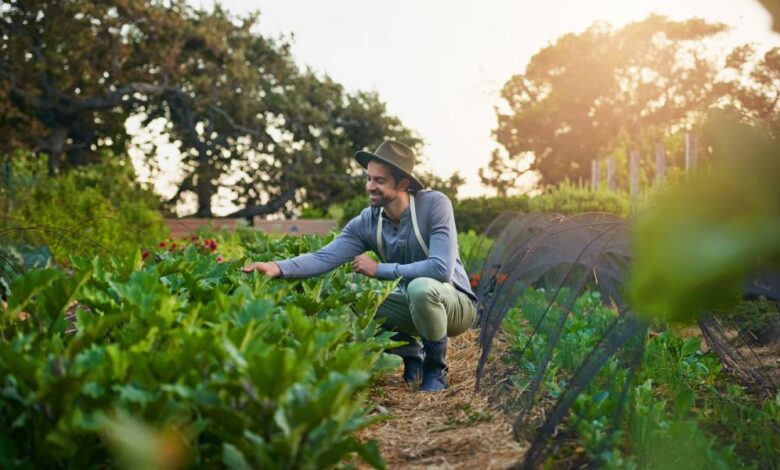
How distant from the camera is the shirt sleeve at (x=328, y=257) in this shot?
425 cm

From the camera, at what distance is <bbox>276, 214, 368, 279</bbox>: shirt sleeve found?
4.25m

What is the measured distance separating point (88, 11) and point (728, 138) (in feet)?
66.9

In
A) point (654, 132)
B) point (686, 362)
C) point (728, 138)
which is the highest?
point (654, 132)

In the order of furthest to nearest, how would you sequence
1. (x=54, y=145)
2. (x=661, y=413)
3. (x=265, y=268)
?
(x=54, y=145), (x=265, y=268), (x=661, y=413)

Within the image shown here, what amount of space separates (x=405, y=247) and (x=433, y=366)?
2.35ft

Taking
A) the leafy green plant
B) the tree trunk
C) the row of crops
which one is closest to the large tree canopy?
the tree trunk

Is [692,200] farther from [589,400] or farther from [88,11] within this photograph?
[88,11]

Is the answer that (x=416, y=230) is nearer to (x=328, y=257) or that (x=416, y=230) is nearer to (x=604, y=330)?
(x=328, y=257)

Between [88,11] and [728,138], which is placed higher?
[88,11]

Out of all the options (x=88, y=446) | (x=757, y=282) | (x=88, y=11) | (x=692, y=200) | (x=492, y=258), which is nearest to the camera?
(x=692, y=200)

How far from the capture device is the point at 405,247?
4777 mm

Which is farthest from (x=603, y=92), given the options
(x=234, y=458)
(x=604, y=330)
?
(x=234, y=458)

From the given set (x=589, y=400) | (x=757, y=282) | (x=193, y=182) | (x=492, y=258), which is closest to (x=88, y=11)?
(x=193, y=182)

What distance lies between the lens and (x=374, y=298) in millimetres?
3967
